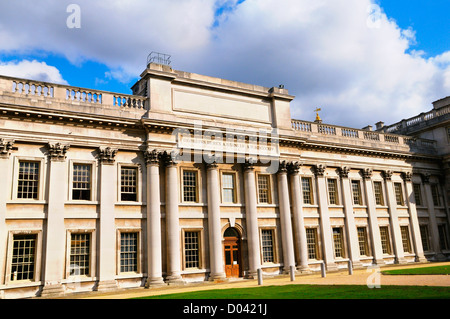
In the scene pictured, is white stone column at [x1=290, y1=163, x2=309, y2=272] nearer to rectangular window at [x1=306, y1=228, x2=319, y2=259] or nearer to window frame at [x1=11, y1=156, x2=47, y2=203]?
rectangular window at [x1=306, y1=228, x2=319, y2=259]

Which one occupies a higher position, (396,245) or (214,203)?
(214,203)

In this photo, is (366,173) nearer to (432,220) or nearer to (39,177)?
(432,220)

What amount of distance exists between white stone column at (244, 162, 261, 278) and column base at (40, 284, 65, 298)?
11.9 meters

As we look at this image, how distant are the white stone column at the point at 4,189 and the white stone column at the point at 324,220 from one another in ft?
71.5

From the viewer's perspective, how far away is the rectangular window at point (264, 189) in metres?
29.1

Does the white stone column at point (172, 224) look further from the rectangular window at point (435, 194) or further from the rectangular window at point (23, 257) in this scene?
the rectangular window at point (435, 194)

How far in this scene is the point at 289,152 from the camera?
30.0m

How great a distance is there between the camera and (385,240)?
34875mm

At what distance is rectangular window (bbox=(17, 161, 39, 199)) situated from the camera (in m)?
21.4

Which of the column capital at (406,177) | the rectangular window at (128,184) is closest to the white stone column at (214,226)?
the rectangular window at (128,184)

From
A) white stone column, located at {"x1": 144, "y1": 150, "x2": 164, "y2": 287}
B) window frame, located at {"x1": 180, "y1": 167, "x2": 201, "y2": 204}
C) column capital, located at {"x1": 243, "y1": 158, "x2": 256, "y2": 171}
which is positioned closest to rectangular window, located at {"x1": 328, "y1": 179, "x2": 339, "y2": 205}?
column capital, located at {"x1": 243, "y1": 158, "x2": 256, "y2": 171}

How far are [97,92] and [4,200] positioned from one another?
27.1 ft
